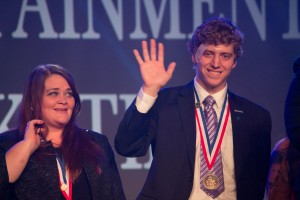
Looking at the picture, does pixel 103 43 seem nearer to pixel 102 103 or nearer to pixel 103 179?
pixel 102 103

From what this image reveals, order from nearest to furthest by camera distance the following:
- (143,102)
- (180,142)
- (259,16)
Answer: (143,102), (180,142), (259,16)

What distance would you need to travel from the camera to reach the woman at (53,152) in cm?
335

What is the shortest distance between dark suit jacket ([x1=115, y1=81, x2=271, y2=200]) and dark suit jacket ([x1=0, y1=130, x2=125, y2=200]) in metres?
0.23

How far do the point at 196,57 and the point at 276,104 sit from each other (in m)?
1.89

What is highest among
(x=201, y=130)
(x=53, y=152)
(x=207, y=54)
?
(x=207, y=54)

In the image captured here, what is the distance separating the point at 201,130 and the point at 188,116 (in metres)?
0.12

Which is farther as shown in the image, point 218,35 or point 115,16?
point 115,16

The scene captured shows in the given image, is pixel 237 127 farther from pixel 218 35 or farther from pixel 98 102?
pixel 98 102

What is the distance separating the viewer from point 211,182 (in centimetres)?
338

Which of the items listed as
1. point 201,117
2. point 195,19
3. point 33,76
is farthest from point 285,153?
point 195,19

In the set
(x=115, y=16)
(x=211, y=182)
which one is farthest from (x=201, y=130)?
(x=115, y=16)

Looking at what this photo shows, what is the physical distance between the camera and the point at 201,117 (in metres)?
3.58

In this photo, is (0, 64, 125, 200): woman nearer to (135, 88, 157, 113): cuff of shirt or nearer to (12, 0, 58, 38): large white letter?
(135, 88, 157, 113): cuff of shirt

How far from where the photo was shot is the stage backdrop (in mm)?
5133
